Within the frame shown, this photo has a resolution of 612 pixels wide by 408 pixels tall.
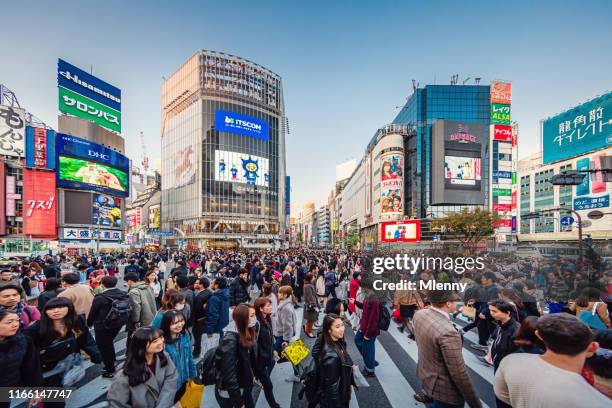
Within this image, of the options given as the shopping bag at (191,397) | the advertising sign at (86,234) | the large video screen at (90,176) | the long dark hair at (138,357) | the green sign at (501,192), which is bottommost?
the advertising sign at (86,234)

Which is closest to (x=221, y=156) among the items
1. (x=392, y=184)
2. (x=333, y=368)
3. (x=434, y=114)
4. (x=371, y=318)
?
(x=392, y=184)

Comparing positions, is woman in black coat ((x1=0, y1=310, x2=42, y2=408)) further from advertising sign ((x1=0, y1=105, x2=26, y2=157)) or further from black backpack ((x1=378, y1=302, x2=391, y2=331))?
advertising sign ((x1=0, y1=105, x2=26, y2=157))

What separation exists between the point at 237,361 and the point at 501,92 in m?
65.2

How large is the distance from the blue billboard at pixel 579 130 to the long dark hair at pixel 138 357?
165 feet

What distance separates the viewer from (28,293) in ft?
33.6

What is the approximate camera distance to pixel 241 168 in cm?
→ 6197

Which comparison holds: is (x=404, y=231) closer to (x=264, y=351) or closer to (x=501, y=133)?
(x=501, y=133)

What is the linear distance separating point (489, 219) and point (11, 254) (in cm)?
5014

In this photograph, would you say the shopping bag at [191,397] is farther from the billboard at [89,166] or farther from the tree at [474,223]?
the billboard at [89,166]

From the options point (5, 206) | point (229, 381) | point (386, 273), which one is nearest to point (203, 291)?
point (229, 381)

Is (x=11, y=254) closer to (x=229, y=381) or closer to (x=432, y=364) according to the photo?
(x=229, y=381)

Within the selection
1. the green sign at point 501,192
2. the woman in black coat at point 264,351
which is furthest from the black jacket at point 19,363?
the green sign at point 501,192

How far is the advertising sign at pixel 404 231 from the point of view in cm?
4156

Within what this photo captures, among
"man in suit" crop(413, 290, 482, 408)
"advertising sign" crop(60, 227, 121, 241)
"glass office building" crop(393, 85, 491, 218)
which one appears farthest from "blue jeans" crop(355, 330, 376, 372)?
"glass office building" crop(393, 85, 491, 218)
